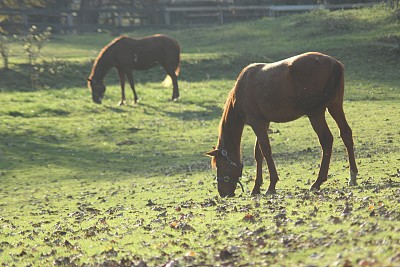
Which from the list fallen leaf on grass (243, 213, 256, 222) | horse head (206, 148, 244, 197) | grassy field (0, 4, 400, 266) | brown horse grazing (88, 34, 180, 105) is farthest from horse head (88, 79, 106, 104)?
fallen leaf on grass (243, 213, 256, 222)

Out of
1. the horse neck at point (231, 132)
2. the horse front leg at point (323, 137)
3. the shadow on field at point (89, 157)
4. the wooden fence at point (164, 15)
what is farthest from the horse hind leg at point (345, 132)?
the wooden fence at point (164, 15)

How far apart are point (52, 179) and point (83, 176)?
Answer: 732 millimetres

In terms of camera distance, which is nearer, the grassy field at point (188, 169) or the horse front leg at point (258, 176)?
the grassy field at point (188, 169)

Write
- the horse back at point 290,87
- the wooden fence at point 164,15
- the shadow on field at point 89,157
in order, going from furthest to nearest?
the wooden fence at point 164,15
the shadow on field at point 89,157
the horse back at point 290,87

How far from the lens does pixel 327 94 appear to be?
42.8 feet

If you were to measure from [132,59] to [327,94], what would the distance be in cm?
2133

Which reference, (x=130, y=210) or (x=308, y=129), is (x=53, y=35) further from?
(x=130, y=210)

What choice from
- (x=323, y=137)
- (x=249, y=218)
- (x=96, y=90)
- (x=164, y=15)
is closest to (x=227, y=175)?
(x=323, y=137)

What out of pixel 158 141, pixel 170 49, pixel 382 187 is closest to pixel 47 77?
pixel 170 49

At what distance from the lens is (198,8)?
57.5 metres

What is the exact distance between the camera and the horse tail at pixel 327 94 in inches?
511

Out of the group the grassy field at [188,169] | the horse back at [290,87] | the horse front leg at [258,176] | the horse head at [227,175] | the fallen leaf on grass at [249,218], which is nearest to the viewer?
the grassy field at [188,169]

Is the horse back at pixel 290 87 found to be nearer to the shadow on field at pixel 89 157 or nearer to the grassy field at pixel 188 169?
the grassy field at pixel 188 169

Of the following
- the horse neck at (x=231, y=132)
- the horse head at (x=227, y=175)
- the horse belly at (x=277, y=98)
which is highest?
the horse belly at (x=277, y=98)
